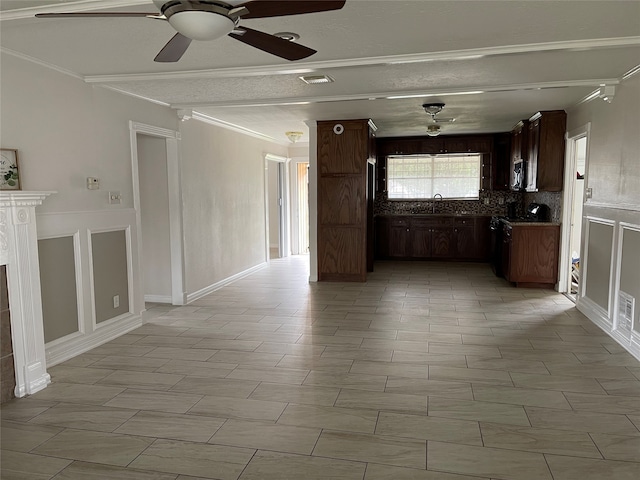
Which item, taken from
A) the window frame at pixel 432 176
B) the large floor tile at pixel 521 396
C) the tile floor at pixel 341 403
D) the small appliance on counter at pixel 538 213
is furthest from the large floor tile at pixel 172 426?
the window frame at pixel 432 176

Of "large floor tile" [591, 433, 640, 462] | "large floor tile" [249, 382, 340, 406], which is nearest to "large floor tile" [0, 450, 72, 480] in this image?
"large floor tile" [249, 382, 340, 406]

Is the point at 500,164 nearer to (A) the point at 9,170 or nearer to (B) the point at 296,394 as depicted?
(B) the point at 296,394

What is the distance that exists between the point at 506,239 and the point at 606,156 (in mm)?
2208

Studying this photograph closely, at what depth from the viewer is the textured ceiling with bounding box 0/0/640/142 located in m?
2.66

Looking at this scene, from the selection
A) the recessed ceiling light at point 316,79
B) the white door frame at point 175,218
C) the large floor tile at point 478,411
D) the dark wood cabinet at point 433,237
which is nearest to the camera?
the large floor tile at point 478,411

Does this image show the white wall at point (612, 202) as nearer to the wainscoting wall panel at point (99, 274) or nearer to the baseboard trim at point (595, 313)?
the baseboard trim at point (595, 313)

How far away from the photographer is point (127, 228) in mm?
4684

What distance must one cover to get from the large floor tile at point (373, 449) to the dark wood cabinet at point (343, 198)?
4391 millimetres

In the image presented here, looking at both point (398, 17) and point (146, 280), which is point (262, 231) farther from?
point (398, 17)

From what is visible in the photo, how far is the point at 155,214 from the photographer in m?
5.72

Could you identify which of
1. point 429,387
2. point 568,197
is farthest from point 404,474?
point 568,197

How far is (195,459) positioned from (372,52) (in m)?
2.89

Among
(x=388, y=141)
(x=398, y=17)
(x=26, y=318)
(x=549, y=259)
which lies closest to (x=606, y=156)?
(x=549, y=259)

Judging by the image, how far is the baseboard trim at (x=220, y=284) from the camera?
604 cm
